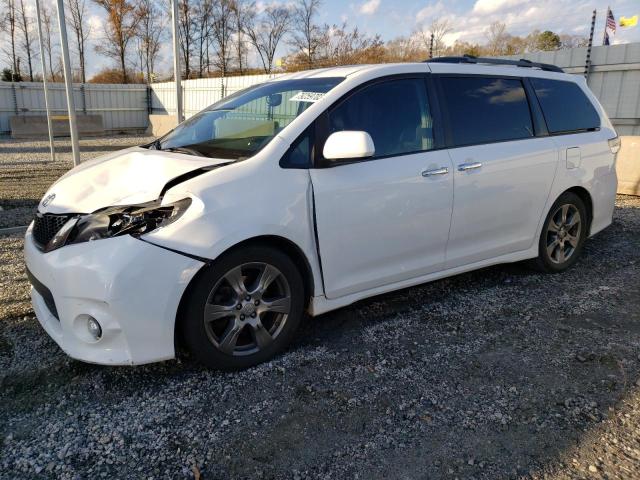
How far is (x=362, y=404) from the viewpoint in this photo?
107 inches

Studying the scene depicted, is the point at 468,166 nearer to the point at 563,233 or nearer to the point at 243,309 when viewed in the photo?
the point at 563,233

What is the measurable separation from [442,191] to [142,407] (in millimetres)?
2364

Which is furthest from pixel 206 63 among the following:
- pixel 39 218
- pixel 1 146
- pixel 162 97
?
pixel 39 218

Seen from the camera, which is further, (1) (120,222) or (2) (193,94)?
(2) (193,94)

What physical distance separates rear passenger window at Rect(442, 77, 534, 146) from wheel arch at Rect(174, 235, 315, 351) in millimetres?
1518

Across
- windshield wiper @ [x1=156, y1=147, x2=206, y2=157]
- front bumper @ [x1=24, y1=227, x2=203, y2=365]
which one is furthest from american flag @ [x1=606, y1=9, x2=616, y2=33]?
front bumper @ [x1=24, y1=227, x2=203, y2=365]

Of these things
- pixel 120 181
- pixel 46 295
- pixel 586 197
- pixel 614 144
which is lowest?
pixel 46 295

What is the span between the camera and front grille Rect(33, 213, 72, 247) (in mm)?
2961

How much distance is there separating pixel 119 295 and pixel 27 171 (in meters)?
10.6

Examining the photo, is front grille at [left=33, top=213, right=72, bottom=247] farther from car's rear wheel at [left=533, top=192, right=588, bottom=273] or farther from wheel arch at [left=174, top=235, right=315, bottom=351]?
car's rear wheel at [left=533, top=192, right=588, bottom=273]

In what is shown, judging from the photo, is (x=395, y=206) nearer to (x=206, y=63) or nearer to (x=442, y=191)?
(x=442, y=191)

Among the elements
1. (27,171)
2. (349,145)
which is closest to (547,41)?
(27,171)

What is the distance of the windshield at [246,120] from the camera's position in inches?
128

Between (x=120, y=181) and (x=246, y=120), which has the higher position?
(x=246, y=120)
